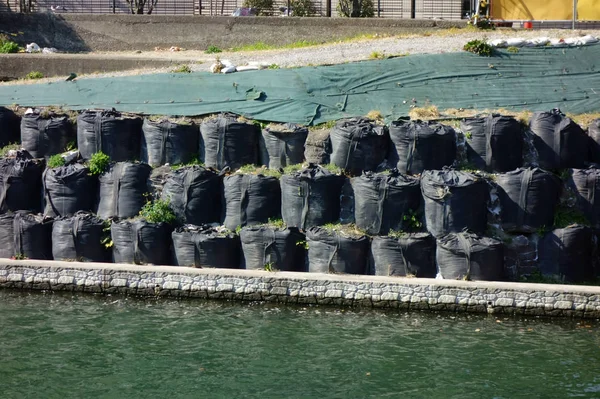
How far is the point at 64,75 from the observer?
19953mm

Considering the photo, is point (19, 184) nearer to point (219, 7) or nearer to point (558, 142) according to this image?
point (558, 142)

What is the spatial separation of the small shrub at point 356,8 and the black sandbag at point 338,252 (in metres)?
11.7

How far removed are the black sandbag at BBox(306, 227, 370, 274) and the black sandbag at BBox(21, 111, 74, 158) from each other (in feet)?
17.9

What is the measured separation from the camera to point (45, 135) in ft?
52.1

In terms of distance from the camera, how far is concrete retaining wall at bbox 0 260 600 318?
12.3m

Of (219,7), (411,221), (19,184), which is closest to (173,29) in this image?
(219,7)

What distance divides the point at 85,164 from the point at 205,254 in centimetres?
322

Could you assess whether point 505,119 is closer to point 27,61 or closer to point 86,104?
point 86,104

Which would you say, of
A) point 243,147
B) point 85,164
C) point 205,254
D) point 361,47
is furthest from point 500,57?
point 85,164

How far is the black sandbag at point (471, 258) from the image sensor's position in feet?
42.3

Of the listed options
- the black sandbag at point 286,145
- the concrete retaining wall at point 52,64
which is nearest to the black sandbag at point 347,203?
the black sandbag at point 286,145

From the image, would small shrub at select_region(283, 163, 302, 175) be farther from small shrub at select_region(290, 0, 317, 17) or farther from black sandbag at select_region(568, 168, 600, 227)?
small shrub at select_region(290, 0, 317, 17)

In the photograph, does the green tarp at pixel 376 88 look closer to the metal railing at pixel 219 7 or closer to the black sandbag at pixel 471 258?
the black sandbag at pixel 471 258

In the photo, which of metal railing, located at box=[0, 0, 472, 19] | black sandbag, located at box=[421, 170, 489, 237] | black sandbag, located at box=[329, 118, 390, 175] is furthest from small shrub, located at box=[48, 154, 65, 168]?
metal railing, located at box=[0, 0, 472, 19]
